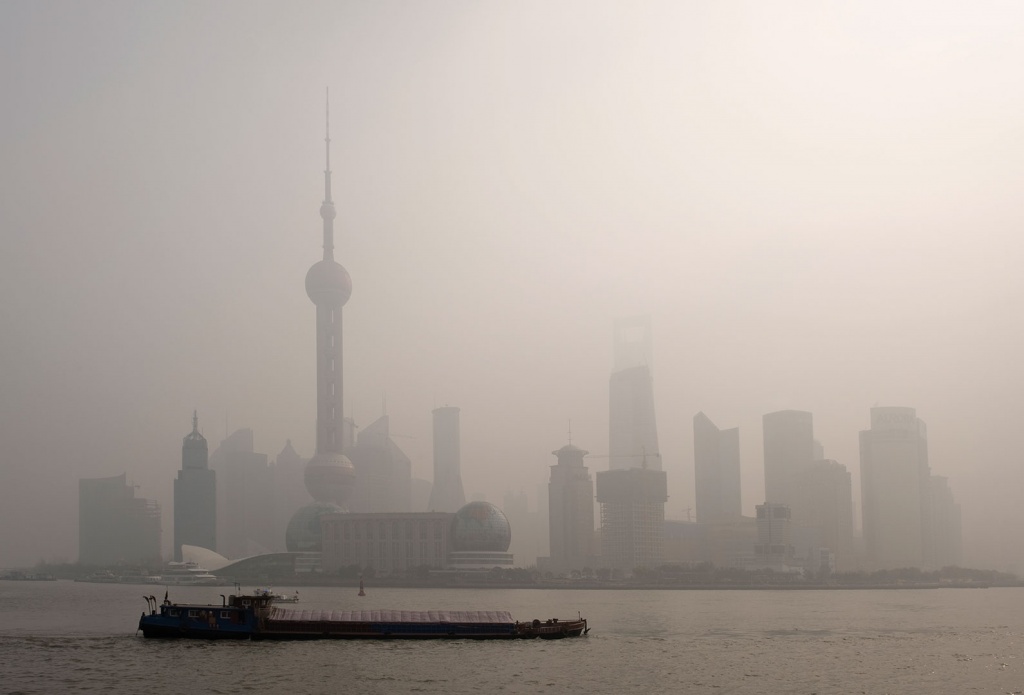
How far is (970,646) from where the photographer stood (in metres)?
118

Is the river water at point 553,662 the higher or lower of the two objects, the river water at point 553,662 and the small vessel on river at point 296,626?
the lower

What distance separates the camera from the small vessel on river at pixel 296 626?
4355 inches

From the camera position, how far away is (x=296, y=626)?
112 metres

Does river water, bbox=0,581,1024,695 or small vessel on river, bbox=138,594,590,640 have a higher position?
small vessel on river, bbox=138,594,590,640

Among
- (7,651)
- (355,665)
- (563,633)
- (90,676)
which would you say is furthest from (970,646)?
(7,651)

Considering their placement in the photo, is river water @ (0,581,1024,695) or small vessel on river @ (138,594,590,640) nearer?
river water @ (0,581,1024,695)

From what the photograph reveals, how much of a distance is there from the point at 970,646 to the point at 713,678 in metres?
39.9

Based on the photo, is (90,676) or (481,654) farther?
(481,654)

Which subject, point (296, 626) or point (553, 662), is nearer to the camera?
point (553, 662)

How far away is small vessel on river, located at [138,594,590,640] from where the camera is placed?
11062cm

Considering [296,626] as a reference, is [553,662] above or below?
below

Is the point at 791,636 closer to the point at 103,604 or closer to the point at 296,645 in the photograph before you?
the point at 296,645

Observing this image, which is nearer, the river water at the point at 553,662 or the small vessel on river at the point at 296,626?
the river water at the point at 553,662

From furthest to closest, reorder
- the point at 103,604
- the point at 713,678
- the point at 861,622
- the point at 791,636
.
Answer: the point at 103,604
the point at 861,622
the point at 791,636
the point at 713,678
